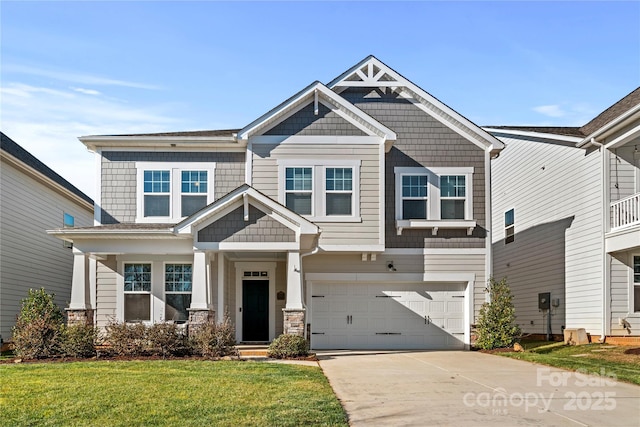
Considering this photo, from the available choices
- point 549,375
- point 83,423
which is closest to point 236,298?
point 549,375

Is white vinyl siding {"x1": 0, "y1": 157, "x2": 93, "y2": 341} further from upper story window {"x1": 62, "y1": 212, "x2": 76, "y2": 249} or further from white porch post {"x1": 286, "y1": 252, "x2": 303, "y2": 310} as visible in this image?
white porch post {"x1": 286, "y1": 252, "x2": 303, "y2": 310}

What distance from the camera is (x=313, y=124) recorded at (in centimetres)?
1994

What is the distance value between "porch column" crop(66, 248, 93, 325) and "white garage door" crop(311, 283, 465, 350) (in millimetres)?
6082

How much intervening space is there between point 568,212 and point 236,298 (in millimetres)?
10258

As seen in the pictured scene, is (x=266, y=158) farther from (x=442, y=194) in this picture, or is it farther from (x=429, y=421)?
(x=429, y=421)

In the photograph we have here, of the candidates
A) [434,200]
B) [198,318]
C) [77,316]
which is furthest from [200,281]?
[434,200]

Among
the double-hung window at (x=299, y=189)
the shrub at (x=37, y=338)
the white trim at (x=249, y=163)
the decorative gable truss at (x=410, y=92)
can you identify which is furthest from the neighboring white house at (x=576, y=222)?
the shrub at (x=37, y=338)

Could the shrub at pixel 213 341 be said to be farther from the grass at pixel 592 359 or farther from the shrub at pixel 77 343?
the grass at pixel 592 359

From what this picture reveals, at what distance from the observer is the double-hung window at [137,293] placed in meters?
19.7

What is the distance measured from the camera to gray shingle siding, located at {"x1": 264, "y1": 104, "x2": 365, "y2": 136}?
19859mm

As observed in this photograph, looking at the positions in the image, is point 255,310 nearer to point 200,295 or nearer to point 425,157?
point 200,295

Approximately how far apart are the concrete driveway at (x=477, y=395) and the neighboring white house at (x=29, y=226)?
1026 centimetres

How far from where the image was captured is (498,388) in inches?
463

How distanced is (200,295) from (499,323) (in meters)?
7.90
